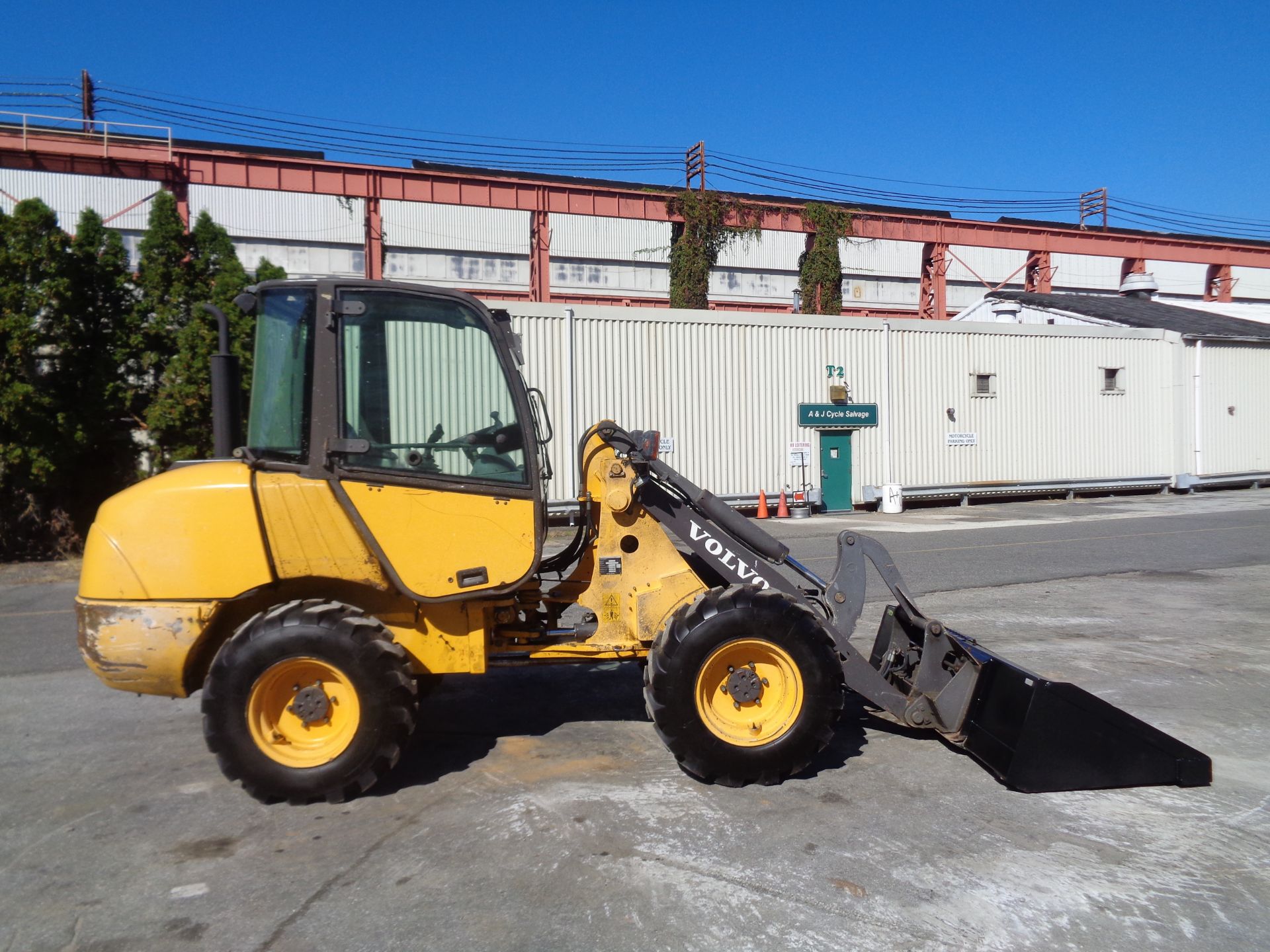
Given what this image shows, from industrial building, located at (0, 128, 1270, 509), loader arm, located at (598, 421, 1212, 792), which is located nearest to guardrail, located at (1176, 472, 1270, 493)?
industrial building, located at (0, 128, 1270, 509)

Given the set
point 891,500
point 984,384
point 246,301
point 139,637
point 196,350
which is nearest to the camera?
point 139,637

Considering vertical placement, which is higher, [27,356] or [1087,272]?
[1087,272]

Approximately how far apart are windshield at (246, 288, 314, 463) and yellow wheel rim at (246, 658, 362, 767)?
106 centimetres

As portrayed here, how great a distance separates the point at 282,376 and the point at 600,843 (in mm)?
2747

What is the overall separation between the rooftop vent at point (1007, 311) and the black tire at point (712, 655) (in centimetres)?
2616

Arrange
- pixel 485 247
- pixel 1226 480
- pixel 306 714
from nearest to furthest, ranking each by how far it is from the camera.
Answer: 1. pixel 306 714
2. pixel 1226 480
3. pixel 485 247

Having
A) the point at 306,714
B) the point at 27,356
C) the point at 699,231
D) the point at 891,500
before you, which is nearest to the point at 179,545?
the point at 306,714

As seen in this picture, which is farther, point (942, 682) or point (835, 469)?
point (835, 469)

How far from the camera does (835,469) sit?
21953 millimetres

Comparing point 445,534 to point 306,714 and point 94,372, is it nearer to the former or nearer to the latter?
point 306,714

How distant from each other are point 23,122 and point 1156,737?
3354 centimetres

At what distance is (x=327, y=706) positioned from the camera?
458 centimetres

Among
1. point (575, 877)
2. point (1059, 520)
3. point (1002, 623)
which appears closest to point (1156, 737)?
point (575, 877)

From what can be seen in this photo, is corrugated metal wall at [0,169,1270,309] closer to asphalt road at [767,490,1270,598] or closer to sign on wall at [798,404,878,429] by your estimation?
sign on wall at [798,404,878,429]
